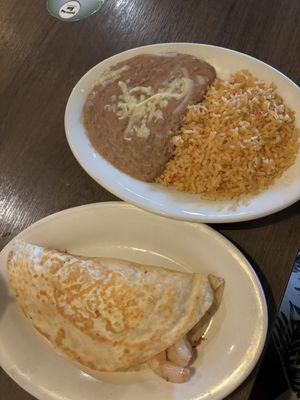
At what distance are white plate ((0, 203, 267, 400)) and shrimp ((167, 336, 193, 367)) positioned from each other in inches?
1.3

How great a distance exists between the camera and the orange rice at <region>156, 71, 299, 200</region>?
129 cm

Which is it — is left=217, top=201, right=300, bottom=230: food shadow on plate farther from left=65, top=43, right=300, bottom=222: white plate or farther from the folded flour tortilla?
the folded flour tortilla

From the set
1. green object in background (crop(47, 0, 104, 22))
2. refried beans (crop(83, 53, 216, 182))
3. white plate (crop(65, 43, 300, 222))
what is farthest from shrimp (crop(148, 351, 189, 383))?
green object in background (crop(47, 0, 104, 22))

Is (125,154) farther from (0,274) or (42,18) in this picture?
(42,18)

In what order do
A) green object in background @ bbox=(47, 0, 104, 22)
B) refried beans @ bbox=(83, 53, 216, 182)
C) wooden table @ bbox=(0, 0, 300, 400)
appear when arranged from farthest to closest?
green object in background @ bbox=(47, 0, 104, 22) → wooden table @ bbox=(0, 0, 300, 400) → refried beans @ bbox=(83, 53, 216, 182)

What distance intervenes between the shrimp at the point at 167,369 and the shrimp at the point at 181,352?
0.01 meters

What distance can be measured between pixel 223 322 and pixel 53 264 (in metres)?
0.52

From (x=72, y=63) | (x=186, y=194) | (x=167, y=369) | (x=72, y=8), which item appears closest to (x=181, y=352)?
(x=167, y=369)

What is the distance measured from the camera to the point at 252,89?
4.52 feet

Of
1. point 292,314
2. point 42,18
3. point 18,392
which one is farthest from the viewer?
point 42,18

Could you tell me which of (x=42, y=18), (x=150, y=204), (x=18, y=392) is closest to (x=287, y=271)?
(x=150, y=204)

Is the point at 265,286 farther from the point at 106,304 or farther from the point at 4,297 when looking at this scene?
the point at 4,297

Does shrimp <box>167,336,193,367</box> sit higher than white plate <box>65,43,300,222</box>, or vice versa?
white plate <box>65,43,300,222</box>

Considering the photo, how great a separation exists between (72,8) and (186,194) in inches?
41.9
